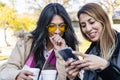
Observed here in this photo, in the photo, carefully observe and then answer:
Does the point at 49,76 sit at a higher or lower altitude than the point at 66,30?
lower

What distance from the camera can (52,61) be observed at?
340 centimetres

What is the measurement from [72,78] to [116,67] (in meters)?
0.48

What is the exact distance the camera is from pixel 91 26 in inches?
118

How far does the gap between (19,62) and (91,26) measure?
938mm

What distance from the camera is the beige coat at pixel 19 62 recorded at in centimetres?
333

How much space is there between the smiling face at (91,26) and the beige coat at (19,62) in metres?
0.48

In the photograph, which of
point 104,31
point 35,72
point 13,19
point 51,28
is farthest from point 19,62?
point 13,19

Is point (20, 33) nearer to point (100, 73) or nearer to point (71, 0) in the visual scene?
point (100, 73)

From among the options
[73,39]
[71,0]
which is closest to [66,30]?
[73,39]

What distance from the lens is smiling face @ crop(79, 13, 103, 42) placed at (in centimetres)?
297

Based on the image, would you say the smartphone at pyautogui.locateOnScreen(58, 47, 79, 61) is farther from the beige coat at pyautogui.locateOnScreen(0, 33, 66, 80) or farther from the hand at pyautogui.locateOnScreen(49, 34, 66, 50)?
the beige coat at pyautogui.locateOnScreen(0, 33, 66, 80)

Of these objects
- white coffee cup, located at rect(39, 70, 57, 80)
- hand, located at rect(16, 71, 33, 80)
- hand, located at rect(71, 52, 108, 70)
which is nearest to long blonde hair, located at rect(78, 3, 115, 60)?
hand, located at rect(71, 52, 108, 70)

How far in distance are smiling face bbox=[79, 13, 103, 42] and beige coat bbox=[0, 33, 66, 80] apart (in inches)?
18.9

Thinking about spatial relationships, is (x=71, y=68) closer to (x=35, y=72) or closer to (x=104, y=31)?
(x=104, y=31)
